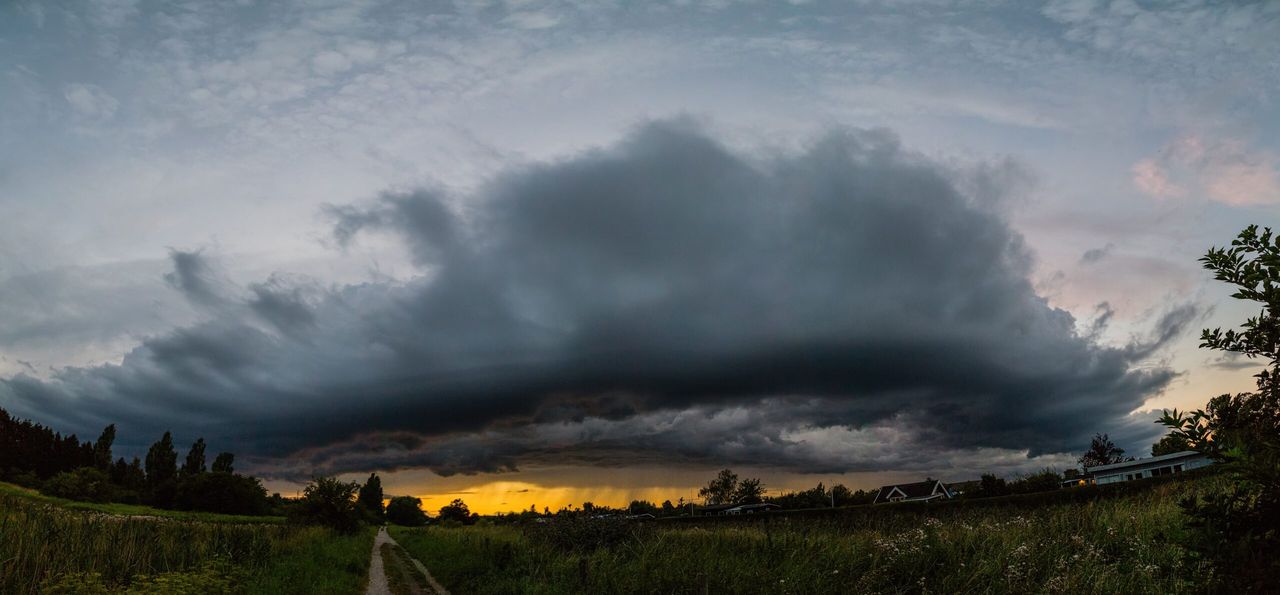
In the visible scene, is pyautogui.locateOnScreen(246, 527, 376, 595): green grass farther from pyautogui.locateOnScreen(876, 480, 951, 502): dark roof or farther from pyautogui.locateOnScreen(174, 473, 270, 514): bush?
pyautogui.locateOnScreen(876, 480, 951, 502): dark roof

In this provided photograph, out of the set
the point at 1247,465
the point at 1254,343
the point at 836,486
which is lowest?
the point at 836,486

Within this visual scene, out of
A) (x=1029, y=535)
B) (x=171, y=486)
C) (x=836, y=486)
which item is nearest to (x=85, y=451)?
(x=171, y=486)

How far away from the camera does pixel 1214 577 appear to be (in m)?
4.01

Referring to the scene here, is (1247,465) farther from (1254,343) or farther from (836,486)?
(836,486)

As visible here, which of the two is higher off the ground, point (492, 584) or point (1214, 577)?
point (1214, 577)

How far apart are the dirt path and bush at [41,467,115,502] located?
55374 millimetres

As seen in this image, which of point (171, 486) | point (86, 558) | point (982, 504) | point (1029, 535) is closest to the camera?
point (1029, 535)

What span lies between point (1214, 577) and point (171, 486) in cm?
11268

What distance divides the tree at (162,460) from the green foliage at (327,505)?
97854 millimetres

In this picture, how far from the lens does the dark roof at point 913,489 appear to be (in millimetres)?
90500

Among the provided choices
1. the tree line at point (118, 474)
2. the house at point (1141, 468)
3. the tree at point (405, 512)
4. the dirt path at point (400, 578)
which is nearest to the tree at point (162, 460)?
the tree line at point (118, 474)

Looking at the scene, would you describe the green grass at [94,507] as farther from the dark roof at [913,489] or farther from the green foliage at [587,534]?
the dark roof at [913,489]

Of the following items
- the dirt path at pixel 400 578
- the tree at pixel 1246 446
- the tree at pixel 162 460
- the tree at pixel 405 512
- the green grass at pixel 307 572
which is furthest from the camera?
the tree at pixel 405 512

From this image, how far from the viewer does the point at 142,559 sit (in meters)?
16.2
